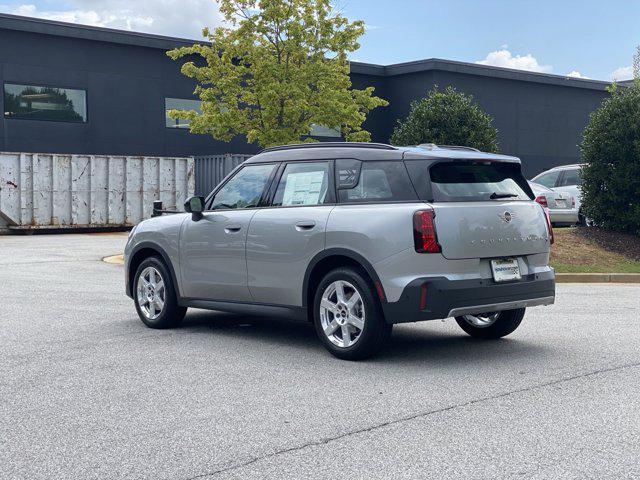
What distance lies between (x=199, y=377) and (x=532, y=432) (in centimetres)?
264

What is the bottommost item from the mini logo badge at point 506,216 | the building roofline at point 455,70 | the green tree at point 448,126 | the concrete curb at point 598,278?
the concrete curb at point 598,278

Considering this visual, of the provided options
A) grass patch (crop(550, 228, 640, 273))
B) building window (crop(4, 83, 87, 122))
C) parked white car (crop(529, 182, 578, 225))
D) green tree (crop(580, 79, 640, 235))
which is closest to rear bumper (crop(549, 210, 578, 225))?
parked white car (crop(529, 182, 578, 225))

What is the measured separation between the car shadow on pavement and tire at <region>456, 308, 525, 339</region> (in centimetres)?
9

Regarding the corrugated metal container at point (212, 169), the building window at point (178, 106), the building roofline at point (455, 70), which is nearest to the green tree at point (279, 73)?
the corrugated metal container at point (212, 169)

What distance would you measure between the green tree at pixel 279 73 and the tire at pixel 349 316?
53.7 feet

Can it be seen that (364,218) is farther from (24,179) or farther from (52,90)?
(52,90)

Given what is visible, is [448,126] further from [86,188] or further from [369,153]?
[86,188]

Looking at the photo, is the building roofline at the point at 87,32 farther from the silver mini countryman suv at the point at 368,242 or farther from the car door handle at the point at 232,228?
the car door handle at the point at 232,228

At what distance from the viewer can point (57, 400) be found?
236 inches

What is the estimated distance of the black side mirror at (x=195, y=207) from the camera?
854 centimetres

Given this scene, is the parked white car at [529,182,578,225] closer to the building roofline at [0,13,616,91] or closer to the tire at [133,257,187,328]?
the tire at [133,257,187,328]

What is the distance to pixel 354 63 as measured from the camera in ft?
123

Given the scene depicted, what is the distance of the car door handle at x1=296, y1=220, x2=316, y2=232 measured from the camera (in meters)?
Result: 7.60

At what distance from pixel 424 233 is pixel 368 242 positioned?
477mm
